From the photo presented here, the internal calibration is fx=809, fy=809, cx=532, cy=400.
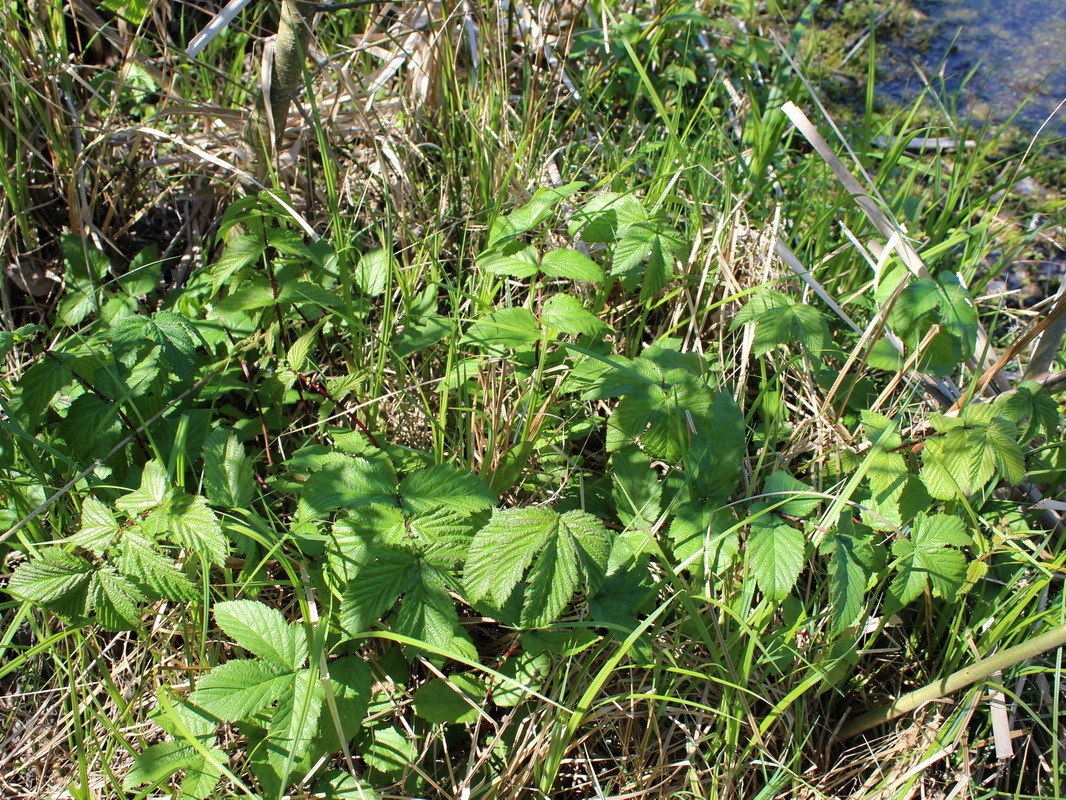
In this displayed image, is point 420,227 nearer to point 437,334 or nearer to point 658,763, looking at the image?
point 437,334

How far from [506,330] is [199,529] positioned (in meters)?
0.70

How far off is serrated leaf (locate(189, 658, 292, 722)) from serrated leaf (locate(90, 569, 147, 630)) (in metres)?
0.17

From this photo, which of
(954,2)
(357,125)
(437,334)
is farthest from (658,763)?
(954,2)

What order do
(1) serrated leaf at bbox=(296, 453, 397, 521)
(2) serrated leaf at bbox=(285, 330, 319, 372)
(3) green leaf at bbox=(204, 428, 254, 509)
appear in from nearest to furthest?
(1) serrated leaf at bbox=(296, 453, 397, 521) → (3) green leaf at bbox=(204, 428, 254, 509) → (2) serrated leaf at bbox=(285, 330, 319, 372)

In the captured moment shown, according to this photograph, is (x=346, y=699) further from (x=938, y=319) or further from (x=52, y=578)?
(x=938, y=319)

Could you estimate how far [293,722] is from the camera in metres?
1.28

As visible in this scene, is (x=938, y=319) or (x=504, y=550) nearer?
(x=504, y=550)

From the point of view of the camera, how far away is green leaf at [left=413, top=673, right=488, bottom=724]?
142cm

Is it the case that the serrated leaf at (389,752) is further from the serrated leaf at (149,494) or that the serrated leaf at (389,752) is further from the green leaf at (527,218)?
the green leaf at (527,218)

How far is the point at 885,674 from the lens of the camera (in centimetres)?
168

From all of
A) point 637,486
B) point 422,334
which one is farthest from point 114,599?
point 637,486

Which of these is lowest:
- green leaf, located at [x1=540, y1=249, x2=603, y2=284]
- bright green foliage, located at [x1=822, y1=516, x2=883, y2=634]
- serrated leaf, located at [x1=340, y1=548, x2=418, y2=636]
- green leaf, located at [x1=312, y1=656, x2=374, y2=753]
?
green leaf, located at [x1=312, y1=656, x2=374, y2=753]

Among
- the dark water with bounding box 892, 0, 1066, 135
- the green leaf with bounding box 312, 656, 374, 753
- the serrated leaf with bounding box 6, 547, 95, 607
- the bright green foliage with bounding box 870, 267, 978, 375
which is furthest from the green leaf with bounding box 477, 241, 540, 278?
the dark water with bounding box 892, 0, 1066, 135

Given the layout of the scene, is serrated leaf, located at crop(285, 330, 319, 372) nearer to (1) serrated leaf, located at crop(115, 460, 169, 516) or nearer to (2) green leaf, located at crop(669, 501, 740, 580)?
(1) serrated leaf, located at crop(115, 460, 169, 516)
